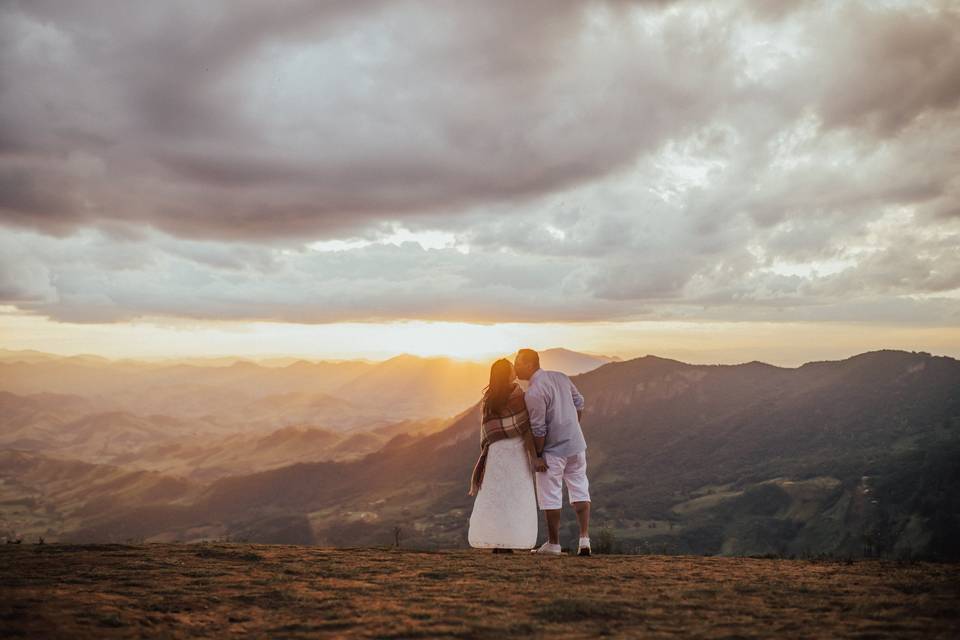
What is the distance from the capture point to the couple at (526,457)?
12.1 meters

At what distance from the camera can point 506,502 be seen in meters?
12.1

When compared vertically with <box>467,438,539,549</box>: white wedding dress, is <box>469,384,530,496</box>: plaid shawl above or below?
above

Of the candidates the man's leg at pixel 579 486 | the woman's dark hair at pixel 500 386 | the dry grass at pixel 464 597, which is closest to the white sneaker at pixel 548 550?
the man's leg at pixel 579 486

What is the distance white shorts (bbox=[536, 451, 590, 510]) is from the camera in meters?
12.0

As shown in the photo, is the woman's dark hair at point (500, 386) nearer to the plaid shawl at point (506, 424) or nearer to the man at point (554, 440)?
the plaid shawl at point (506, 424)

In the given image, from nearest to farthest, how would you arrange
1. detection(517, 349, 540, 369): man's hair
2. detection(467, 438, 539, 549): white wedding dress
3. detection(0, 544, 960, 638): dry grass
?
detection(0, 544, 960, 638): dry grass → detection(467, 438, 539, 549): white wedding dress → detection(517, 349, 540, 369): man's hair

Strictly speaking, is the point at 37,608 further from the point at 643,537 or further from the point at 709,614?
the point at 643,537

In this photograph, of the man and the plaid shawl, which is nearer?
the man

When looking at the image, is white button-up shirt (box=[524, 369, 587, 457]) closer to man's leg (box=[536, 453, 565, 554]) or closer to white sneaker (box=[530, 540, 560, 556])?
man's leg (box=[536, 453, 565, 554])

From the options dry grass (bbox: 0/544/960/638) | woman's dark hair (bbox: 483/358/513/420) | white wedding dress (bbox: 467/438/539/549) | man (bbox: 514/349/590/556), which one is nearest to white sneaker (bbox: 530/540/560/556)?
man (bbox: 514/349/590/556)

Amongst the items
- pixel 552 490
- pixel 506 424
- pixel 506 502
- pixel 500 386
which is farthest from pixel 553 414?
pixel 506 502

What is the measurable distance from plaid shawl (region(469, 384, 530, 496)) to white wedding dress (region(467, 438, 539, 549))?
0.11 m

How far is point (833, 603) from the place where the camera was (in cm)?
730

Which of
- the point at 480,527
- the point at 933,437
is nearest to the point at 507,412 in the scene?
the point at 480,527
